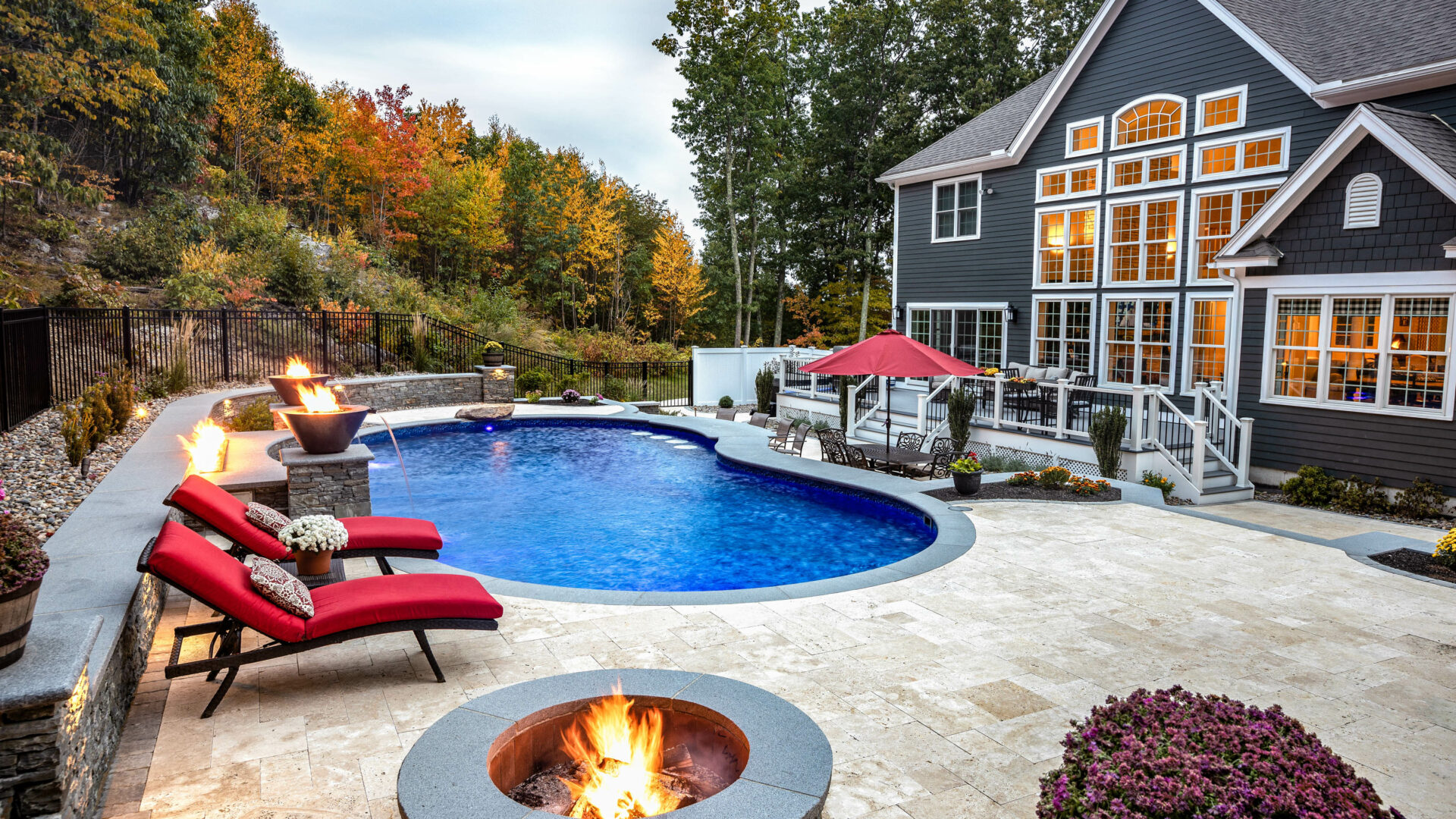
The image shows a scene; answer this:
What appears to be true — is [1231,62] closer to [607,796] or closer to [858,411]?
[858,411]

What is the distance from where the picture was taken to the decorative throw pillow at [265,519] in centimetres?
550

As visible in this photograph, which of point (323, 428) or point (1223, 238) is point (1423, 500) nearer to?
point (1223, 238)

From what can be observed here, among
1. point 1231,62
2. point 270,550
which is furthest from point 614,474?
point 1231,62

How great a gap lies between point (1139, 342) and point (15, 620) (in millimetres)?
15839

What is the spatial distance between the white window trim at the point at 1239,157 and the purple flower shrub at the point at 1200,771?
13.2m

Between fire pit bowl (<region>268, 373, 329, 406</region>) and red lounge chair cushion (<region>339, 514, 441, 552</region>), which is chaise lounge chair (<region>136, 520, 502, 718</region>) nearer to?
red lounge chair cushion (<region>339, 514, 441, 552</region>)

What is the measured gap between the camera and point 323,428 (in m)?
7.79

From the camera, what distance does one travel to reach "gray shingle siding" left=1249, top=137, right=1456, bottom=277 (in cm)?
1006

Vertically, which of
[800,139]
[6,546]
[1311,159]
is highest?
[800,139]

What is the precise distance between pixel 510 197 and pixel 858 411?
1012 inches

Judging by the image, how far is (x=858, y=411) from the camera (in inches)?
629

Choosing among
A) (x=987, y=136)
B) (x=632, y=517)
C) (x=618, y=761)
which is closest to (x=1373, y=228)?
(x=987, y=136)

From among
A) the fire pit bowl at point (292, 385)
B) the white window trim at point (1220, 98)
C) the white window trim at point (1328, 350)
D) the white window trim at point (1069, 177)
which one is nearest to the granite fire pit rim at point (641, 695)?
the fire pit bowl at point (292, 385)

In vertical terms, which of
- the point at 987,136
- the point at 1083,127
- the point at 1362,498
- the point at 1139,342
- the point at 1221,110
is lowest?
the point at 1362,498
